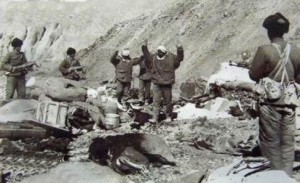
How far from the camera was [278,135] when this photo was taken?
5641mm

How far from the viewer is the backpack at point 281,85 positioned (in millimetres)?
5488

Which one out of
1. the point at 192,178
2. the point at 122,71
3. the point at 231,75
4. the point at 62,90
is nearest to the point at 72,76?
the point at 122,71

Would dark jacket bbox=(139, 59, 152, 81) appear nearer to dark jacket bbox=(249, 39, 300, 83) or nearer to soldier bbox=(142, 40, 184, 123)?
soldier bbox=(142, 40, 184, 123)

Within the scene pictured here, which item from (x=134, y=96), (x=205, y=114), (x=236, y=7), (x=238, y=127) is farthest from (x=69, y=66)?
(x=236, y=7)

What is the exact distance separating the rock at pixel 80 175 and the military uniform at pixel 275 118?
1550 millimetres

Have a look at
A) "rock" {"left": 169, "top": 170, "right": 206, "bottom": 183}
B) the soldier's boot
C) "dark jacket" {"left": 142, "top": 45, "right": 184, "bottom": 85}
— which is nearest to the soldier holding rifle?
"dark jacket" {"left": 142, "top": 45, "right": 184, "bottom": 85}

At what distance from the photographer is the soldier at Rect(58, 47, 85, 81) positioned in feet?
39.1

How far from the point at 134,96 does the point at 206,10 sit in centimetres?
1039

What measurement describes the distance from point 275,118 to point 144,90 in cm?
776

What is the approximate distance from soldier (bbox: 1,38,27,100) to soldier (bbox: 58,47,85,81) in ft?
5.15

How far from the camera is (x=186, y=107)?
1138 centimetres

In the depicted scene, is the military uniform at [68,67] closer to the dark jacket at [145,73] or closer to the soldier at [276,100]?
the dark jacket at [145,73]

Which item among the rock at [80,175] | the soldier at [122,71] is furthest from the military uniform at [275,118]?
the soldier at [122,71]

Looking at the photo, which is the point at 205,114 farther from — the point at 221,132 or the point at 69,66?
the point at 69,66
